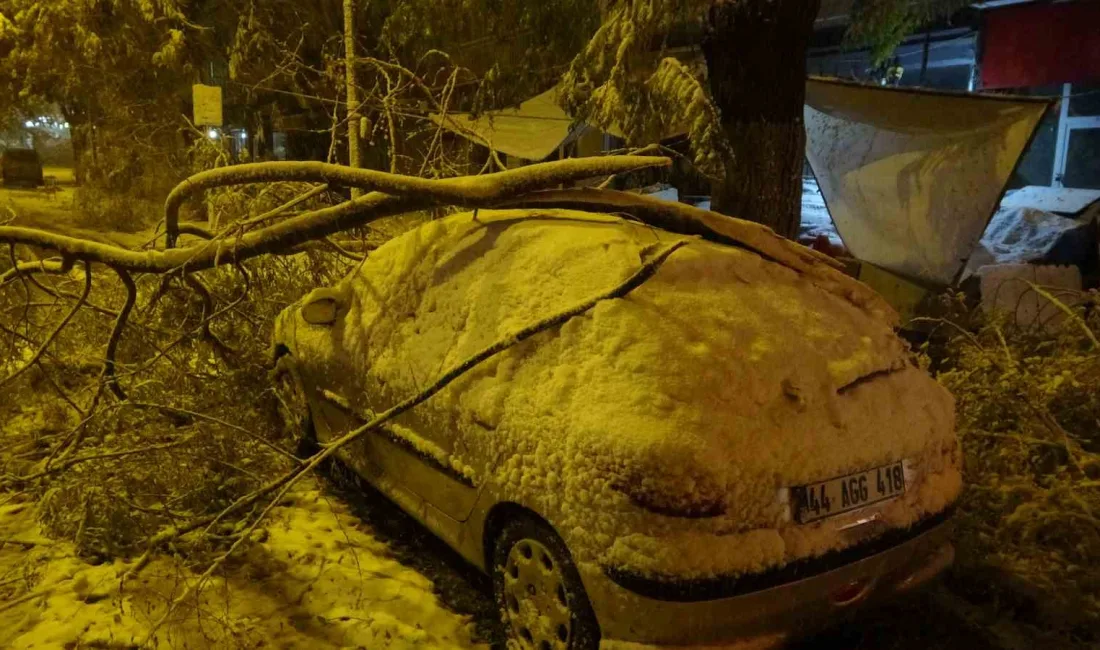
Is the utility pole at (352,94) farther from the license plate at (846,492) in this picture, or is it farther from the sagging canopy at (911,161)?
the license plate at (846,492)

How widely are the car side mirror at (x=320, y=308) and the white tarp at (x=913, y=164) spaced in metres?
6.13

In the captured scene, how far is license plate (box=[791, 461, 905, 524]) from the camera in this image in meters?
2.58

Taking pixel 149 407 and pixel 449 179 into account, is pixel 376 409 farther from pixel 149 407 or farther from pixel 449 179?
pixel 149 407

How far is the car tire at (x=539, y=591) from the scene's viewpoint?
265cm

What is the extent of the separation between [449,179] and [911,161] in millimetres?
5918

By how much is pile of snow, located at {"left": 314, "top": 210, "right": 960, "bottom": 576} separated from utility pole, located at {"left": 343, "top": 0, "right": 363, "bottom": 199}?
3586 millimetres

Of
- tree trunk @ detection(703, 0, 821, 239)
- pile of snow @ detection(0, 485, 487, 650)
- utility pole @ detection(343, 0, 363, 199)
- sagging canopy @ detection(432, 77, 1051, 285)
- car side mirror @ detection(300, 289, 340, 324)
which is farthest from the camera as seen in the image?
sagging canopy @ detection(432, 77, 1051, 285)

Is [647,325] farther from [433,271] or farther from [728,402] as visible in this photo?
[433,271]

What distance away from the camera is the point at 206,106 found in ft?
26.6

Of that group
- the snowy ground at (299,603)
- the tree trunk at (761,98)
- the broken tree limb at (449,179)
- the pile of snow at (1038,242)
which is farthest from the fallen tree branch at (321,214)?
the pile of snow at (1038,242)

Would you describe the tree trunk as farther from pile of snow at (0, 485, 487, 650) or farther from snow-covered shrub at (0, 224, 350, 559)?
pile of snow at (0, 485, 487, 650)

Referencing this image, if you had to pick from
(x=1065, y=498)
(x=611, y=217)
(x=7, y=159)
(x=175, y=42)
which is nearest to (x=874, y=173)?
(x=1065, y=498)

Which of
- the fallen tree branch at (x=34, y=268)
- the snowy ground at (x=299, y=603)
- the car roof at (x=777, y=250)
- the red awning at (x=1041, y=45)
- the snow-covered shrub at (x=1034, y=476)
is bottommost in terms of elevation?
the snowy ground at (x=299, y=603)

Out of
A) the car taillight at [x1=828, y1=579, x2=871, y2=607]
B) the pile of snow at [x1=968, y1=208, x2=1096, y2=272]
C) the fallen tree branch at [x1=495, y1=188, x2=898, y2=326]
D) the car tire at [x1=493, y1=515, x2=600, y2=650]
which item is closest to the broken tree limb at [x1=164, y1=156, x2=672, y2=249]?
the fallen tree branch at [x1=495, y1=188, x2=898, y2=326]
